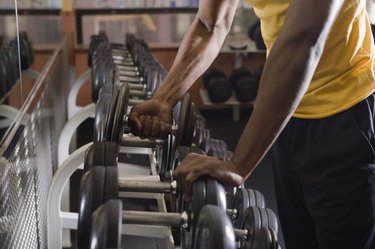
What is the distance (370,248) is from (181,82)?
54cm

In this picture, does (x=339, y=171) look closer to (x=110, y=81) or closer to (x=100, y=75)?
(x=110, y=81)

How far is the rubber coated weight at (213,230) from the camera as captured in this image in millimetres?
729

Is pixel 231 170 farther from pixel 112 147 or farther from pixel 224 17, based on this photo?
pixel 224 17

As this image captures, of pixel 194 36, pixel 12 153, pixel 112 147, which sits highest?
pixel 194 36

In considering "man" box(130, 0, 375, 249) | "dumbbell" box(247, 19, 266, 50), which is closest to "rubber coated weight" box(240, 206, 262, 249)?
"man" box(130, 0, 375, 249)

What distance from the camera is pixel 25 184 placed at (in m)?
1.58

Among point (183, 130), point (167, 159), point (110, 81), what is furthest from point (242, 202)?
point (110, 81)

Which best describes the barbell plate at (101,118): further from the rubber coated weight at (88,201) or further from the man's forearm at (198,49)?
the rubber coated weight at (88,201)

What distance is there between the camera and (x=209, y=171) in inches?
34.3

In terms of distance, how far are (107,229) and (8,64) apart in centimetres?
159

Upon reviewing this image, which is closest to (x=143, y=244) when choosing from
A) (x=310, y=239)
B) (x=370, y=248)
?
(x=310, y=239)

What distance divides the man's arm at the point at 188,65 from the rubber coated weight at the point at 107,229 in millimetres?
464

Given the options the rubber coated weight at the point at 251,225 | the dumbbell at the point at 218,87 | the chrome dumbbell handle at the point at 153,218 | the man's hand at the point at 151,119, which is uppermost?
the man's hand at the point at 151,119

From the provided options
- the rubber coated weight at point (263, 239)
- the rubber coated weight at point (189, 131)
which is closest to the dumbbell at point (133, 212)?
the rubber coated weight at point (263, 239)
